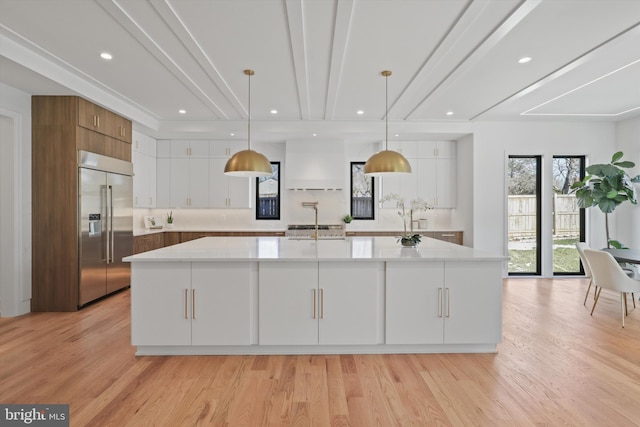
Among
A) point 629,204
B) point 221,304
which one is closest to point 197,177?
point 221,304

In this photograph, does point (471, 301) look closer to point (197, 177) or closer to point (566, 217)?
point (566, 217)

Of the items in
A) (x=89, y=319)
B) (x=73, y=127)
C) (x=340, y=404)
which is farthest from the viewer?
(x=73, y=127)

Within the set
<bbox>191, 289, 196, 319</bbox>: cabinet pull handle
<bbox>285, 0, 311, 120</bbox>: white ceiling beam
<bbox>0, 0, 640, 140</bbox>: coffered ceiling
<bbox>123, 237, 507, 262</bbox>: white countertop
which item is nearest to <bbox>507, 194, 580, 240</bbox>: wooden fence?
<bbox>0, 0, 640, 140</bbox>: coffered ceiling

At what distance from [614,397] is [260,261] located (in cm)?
261

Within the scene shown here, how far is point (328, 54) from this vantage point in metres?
3.35

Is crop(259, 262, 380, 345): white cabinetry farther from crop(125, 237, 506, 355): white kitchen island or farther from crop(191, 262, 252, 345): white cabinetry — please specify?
crop(191, 262, 252, 345): white cabinetry

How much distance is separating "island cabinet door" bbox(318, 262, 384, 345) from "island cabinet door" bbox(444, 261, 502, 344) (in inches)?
24.9

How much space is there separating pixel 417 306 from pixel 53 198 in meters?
4.30

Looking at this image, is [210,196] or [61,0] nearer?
[61,0]

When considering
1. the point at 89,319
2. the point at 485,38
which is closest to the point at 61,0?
the point at 89,319

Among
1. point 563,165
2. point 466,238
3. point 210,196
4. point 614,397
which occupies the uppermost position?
point 563,165

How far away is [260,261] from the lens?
9.27 ft

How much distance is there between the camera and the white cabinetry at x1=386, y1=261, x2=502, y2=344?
2861 millimetres

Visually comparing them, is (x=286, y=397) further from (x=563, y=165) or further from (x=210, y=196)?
(x=563, y=165)
